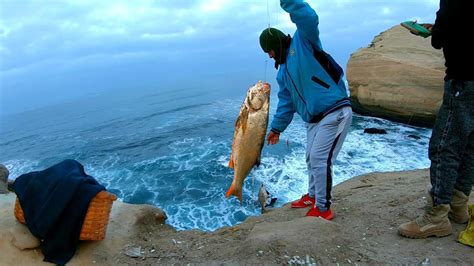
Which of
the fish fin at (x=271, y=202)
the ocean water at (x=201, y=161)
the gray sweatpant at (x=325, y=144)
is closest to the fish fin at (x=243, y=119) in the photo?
the gray sweatpant at (x=325, y=144)

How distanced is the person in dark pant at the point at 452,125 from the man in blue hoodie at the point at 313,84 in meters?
1.13

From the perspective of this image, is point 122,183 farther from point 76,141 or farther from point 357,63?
point 357,63

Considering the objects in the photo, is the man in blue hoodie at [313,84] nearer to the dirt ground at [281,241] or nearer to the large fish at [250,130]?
the large fish at [250,130]

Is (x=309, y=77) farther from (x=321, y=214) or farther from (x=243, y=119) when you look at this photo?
(x=321, y=214)

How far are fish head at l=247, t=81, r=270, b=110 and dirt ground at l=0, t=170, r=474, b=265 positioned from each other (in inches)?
64.7

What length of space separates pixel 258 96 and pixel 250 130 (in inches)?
17.3

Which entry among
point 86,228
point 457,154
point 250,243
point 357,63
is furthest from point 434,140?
point 357,63

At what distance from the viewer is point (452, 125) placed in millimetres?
3514

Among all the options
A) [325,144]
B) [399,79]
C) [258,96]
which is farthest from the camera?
[399,79]

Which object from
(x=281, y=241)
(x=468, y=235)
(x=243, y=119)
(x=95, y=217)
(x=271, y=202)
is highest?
(x=243, y=119)

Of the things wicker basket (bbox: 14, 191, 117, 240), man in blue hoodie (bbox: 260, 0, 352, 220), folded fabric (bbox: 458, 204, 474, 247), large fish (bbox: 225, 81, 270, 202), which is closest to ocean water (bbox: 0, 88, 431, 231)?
large fish (bbox: 225, 81, 270, 202)

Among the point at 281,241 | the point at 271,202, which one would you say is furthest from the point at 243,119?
the point at 271,202

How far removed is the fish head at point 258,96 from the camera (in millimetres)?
4332

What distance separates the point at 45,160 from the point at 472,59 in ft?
78.6
